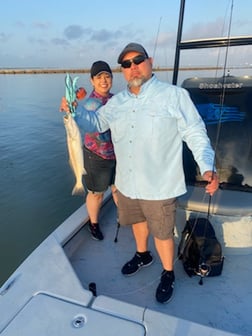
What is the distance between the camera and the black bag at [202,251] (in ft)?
7.72

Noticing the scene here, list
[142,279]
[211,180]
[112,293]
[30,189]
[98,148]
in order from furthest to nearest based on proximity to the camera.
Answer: [30,189] → [98,148] → [142,279] → [112,293] → [211,180]

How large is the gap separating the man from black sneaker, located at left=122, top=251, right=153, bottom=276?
1.14ft

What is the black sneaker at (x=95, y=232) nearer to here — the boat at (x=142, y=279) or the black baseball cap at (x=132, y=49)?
the boat at (x=142, y=279)

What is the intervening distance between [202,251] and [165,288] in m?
A: 0.42

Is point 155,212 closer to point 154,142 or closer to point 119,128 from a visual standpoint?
point 154,142

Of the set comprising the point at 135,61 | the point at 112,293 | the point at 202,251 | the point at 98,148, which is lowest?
the point at 112,293

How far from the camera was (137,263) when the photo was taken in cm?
253

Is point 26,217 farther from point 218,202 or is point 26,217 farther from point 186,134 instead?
point 186,134

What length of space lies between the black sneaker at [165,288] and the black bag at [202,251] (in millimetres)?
247

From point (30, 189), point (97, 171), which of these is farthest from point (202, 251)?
point (30, 189)

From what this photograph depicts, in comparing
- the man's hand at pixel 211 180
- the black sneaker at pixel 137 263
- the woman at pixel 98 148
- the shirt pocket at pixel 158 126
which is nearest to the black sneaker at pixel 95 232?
the woman at pixel 98 148

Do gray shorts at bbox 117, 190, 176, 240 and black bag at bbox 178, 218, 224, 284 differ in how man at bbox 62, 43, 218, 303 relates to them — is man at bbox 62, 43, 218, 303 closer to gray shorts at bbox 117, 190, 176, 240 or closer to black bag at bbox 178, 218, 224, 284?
gray shorts at bbox 117, 190, 176, 240

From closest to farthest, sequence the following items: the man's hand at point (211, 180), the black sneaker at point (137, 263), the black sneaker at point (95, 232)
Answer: the man's hand at point (211, 180), the black sneaker at point (137, 263), the black sneaker at point (95, 232)

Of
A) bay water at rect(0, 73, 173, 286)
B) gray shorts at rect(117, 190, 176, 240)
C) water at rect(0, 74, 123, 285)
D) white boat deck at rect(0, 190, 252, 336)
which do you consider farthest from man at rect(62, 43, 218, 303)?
water at rect(0, 74, 123, 285)
